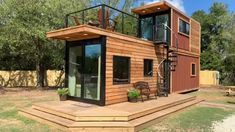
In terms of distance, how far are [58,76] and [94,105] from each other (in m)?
14.1

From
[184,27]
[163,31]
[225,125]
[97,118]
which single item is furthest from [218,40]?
[97,118]

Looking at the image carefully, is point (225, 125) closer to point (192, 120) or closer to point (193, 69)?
point (192, 120)

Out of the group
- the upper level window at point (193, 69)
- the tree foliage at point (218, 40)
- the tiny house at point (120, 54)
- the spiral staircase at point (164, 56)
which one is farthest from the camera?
the tree foliage at point (218, 40)

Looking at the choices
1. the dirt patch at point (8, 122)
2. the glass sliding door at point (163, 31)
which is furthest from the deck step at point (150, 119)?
the glass sliding door at point (163, 31)

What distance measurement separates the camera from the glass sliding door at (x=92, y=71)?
9.40 metres

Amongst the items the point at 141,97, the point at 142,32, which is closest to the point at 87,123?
the point at 141,97

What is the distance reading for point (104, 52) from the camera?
30.0 ft

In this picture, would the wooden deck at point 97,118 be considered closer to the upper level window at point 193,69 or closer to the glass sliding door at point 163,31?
the glass sliding door at point 163,31

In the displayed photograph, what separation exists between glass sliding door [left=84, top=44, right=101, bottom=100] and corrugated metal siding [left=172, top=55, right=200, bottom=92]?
603cm

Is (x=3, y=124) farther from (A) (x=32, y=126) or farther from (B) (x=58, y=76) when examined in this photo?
(B) (x=58, y=76)

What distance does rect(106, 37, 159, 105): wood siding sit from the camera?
930 cm

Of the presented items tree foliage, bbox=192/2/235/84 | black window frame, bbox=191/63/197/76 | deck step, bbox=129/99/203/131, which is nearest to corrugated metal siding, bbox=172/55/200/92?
black window frame, bbox=191/63/197/76

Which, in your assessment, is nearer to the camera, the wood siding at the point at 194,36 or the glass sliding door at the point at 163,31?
the glass sliding door at the point at 163,31

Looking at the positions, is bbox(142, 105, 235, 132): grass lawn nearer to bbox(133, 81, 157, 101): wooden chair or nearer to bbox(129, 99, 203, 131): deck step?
bbox(129, 99, 203, 131): deck step
